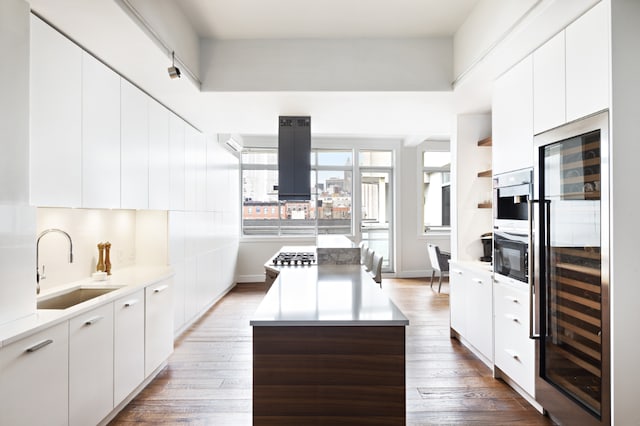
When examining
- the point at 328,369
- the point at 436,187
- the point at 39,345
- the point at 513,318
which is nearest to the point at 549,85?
the point at 513,318

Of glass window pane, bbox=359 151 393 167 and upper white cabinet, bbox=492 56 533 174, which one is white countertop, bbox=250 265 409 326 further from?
glass window pane, bbox=359 151 393 167

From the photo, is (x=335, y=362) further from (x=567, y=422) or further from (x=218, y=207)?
(x=218, y=207)

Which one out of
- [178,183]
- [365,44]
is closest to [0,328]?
[178,183]

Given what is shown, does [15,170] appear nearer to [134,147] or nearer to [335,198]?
[134,147]

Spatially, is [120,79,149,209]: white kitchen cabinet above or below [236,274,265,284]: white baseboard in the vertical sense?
above

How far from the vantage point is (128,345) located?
263 centimetres

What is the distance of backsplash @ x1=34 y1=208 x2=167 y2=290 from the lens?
8.71ft

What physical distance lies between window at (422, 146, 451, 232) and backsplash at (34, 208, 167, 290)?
5642 millimetres

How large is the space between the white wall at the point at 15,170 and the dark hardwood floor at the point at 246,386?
1.20 m

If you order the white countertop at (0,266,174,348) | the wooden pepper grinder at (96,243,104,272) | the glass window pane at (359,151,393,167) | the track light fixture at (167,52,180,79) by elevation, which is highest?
the glass window pane at (359,151,393,167)

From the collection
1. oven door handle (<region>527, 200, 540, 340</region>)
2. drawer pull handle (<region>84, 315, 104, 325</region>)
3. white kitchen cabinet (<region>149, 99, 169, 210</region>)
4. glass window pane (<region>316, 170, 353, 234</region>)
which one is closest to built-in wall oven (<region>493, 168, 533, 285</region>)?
oven door handle (<region>527, 200, 540, 340</region>)

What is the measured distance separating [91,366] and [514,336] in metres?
2.83

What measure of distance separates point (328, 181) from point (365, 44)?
4.60 metres

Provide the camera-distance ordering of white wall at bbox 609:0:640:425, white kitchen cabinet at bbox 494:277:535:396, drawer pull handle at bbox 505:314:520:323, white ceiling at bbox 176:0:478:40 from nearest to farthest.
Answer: white wall at bbox 609:0:640:425
white kitchen cabinet at bbox 494:277:535:396
drawer pull handle at bbox 505:314:520:323
white ceiling at bbox 176:0:478:40
